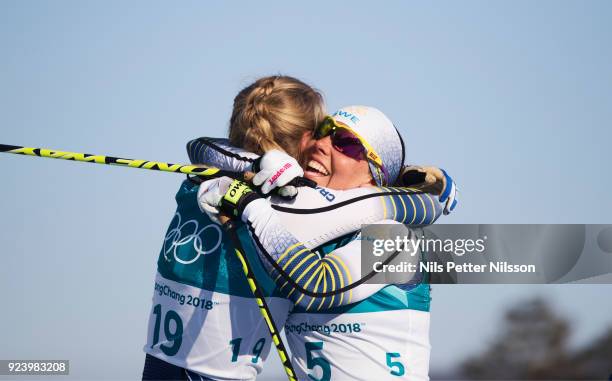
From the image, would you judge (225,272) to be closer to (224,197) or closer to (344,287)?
(224,197)

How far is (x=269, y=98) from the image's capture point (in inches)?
257

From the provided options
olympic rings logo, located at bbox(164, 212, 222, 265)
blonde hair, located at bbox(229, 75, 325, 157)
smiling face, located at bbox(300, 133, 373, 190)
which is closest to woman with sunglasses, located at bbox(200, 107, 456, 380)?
smiling face, located at bbox(300, 133, 373, 190)

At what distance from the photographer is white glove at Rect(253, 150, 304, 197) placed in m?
6.01

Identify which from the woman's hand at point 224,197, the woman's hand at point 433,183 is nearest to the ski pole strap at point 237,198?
the woman's hand at point 224,197

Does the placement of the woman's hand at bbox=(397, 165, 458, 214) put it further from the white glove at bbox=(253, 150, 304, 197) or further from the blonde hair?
the white glove at bbox=(253, 150, 304, 197)

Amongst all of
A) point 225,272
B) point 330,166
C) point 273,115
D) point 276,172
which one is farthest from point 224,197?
point 330,166

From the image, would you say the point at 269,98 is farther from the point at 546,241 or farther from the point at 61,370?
the point at 61,370

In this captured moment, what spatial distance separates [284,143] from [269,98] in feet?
1.10

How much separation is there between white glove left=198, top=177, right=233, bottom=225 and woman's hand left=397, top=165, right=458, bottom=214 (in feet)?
4.73

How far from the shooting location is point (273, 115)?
6461 mm

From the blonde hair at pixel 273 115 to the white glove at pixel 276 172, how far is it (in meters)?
0.42

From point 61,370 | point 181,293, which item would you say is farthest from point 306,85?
point 61,370

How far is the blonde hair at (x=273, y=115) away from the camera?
6.48 metres

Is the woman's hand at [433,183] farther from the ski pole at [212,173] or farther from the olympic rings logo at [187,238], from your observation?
the olympic rings logo at [187,238]
